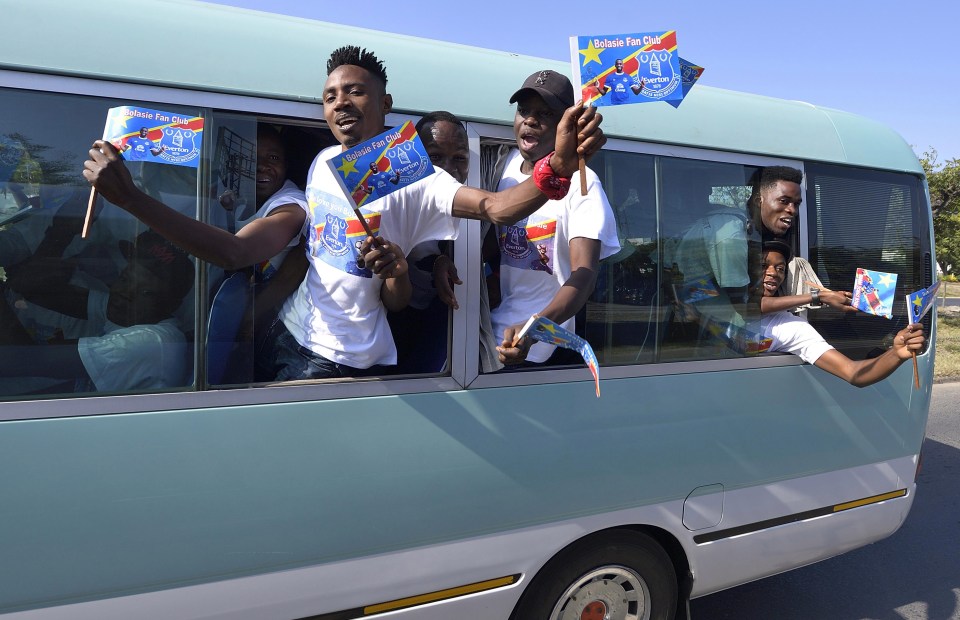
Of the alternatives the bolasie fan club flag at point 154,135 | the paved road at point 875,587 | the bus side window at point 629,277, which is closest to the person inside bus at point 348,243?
the bolasie fan club flag at point 154,135

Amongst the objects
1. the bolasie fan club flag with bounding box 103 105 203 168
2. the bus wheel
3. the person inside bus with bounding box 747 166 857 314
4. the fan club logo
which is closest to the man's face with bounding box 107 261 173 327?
the bolasie fan club flag with bounding box 103 105 203 168

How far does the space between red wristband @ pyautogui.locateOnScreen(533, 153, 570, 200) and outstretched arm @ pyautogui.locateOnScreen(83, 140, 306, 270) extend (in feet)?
2.83

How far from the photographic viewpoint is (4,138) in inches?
78.1

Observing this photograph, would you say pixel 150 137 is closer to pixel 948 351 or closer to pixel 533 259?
pixel 533 259

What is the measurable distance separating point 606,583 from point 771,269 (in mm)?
1643

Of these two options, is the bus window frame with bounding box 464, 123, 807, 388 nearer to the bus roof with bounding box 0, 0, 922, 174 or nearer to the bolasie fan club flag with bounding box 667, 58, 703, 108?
the bus roof with bounding box 0, 0, 922, 174

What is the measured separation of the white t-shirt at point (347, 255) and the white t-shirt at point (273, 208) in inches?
2.2

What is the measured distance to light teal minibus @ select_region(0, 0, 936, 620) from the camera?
6.59 ft

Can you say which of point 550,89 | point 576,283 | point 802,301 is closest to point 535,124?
point 550,89

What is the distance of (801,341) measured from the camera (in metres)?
3.35

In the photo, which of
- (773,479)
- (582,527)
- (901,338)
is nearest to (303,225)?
(582,527)

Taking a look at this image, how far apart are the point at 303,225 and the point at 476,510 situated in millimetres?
1164

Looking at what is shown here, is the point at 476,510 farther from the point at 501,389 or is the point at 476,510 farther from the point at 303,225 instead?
→ the point at 303,225

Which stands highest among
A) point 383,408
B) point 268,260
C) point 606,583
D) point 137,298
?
point 268,260
